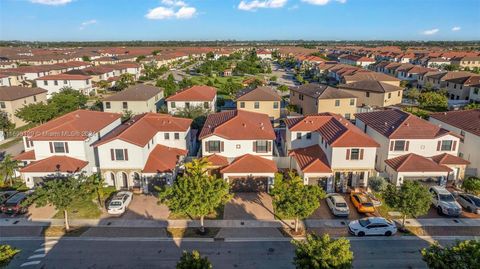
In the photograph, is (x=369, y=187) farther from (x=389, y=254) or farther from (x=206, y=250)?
(x=206, y=250)

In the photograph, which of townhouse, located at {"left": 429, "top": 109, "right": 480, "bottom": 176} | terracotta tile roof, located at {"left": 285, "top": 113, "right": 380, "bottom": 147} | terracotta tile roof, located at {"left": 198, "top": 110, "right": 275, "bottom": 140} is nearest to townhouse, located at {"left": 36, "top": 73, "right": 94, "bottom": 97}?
terracotta tile roof, located at {"left": 198, "top": 110, "right": 275, "bottom": 140}

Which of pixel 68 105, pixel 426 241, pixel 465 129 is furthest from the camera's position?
pixel 68 105

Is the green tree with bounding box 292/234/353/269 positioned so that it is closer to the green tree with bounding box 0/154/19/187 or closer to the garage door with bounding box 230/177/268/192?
the garage door with bounding box 230/177/268/192

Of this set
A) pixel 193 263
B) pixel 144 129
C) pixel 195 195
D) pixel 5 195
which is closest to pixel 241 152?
pixel 195 195

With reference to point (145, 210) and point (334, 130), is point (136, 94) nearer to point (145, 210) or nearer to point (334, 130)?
point (145, 210)

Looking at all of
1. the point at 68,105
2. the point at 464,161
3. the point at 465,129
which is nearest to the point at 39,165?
the point at 68,105

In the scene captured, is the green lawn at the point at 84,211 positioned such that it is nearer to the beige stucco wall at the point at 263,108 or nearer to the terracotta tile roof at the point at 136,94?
the terracotta tile roof at the point at 136,94
